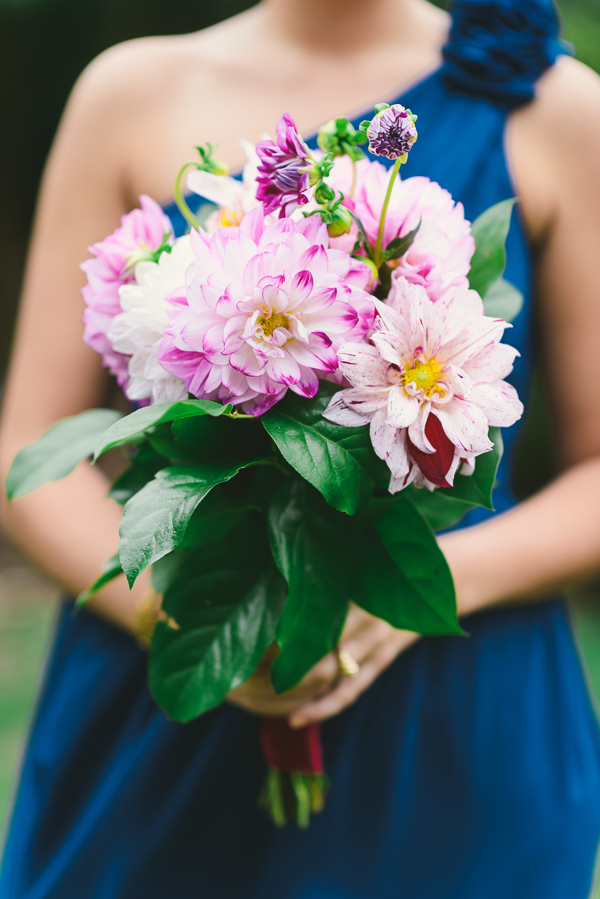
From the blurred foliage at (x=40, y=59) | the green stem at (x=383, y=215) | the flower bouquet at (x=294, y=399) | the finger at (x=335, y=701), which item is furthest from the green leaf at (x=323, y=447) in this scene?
the blurred foliage at (x=40, y=59)

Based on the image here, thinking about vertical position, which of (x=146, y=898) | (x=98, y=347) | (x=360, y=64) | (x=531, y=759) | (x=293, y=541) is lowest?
(x=146, y=898)

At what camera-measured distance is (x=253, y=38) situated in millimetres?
1119

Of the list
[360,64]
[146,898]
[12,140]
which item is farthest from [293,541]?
[12,140]

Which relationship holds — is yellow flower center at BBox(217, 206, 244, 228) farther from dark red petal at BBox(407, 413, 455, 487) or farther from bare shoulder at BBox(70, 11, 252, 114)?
bare shoulder at BBox(70, 11, 252, 114)

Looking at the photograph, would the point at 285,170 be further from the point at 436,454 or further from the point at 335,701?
the point at 335,701

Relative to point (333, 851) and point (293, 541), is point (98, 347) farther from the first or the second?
point (333, 851)

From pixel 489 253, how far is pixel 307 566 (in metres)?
0.32

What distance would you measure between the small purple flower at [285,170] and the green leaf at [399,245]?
82 millimetres

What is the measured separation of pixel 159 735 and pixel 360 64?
3.01ft

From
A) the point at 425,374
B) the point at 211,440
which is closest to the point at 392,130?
the point at 425,374

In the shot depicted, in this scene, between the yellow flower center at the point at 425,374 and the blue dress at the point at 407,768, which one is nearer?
the yellow flower center at the point at 425,374

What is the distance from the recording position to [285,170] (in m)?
0.60

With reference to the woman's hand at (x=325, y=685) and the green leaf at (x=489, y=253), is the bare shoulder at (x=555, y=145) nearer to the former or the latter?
the green leaf at (x=489, y=253)

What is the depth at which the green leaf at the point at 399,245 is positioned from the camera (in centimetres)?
64
